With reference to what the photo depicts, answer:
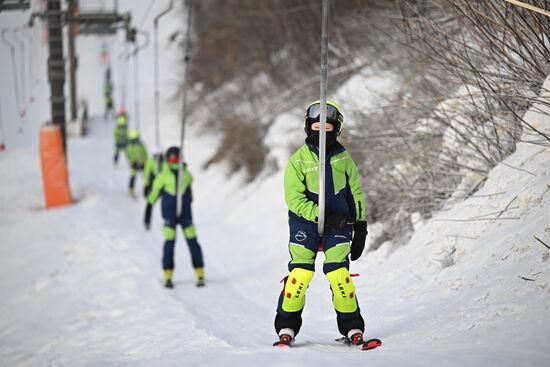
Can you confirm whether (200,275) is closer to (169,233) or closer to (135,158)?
(169,233)

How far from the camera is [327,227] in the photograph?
5301 millimetres

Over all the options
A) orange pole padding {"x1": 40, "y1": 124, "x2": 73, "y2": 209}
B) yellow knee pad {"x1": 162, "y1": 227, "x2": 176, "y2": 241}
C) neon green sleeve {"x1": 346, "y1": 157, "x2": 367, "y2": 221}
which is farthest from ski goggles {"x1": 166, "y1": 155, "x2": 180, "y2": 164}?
orange pole padding {"x1": 40, "y1": 124, "x2": 73, "y2": 209}

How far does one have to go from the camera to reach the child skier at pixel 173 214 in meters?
9.59

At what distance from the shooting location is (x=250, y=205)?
1469cm

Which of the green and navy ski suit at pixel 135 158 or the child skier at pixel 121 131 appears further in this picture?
the child skier at pixel 121 131

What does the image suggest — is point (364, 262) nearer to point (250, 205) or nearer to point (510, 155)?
point (510, 155)

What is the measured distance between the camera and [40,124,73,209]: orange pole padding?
15.8 meters

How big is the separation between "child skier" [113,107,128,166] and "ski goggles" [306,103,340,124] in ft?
53.0

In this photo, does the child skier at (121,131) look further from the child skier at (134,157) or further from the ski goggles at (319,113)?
the ski goggles at (319,113)

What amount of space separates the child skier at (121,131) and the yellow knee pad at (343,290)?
16.5m

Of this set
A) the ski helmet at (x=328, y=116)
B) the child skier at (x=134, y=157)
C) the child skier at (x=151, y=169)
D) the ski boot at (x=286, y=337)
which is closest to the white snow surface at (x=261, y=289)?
the ski boot at (x=286, y=337)

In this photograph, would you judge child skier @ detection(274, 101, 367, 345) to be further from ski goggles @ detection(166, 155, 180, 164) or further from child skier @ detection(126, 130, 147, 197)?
child skier @ detection(126, 130, 147, 197)

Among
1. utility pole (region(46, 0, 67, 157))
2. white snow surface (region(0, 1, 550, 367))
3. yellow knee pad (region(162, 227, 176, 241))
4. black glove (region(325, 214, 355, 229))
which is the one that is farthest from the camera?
utility pole (region(46, 0, 67, 157))

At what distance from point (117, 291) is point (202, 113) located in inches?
624
